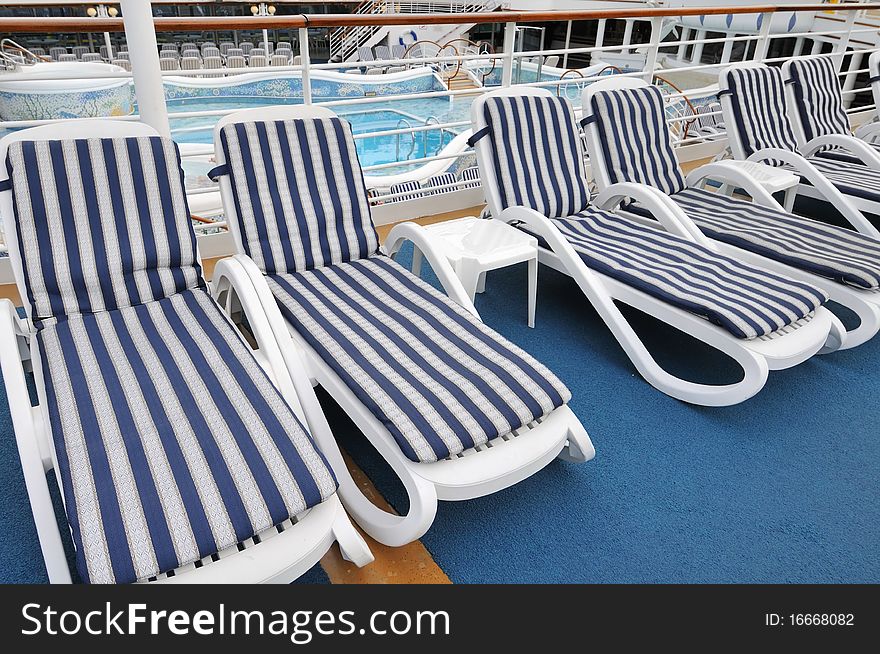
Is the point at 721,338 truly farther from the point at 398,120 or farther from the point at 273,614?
the point at 398,120

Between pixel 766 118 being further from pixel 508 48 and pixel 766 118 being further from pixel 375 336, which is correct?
pixel 375 336

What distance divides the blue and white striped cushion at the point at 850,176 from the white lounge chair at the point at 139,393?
330 centimetres

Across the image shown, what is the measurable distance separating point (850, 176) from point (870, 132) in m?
1.35

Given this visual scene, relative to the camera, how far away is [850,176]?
3725 millimetres

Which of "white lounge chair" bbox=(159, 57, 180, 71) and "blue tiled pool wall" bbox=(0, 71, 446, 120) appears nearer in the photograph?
"blue tiled pool wall" bbox=(0, 71, 446, 120)

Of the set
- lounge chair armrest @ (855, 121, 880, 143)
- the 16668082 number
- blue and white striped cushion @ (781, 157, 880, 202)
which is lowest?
the 16668082 number

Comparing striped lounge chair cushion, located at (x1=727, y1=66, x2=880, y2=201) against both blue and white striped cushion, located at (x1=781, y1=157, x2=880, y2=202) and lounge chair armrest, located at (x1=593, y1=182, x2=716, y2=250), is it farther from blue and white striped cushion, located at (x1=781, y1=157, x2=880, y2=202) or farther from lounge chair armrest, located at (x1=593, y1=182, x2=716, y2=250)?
lounge chair armrest, located at (x1=593, y1=182, x2=716, y2=250)

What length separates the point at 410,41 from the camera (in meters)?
16.0

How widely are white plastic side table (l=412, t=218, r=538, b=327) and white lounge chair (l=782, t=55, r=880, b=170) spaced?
8.82 ft

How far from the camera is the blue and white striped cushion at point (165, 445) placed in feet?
Answer: 4.13

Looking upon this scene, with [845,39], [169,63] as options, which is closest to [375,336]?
[845,39]

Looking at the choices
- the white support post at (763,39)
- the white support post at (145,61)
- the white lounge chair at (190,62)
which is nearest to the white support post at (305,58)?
the white support post at (145,61)

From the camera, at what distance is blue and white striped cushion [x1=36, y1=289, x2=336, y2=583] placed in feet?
4.13

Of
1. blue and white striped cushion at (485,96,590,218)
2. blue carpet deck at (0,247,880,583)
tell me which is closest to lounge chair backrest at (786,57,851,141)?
blue and white striped cushion at (485,96,590,218)
